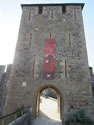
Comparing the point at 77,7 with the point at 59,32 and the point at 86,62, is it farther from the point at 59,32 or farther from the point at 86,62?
the point at 86,62

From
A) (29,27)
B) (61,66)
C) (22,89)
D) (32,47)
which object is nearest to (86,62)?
(61,66)

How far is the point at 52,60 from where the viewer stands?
6.78 metres

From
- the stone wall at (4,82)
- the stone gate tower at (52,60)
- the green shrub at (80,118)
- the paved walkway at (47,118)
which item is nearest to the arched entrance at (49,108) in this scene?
the paved walkway at (47,118)

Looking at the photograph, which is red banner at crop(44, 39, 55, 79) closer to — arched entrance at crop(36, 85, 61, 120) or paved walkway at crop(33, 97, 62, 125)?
arched entrance at crop(36, 85, 61, 120)

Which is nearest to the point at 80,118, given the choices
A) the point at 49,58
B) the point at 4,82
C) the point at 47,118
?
the point at 47,118

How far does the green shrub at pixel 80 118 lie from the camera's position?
474cm

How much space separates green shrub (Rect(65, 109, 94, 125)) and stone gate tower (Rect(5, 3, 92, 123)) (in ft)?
0.99

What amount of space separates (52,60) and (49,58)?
10.7 inches

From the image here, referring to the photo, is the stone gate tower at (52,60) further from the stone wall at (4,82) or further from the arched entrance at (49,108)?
the stone wall at (4,82)

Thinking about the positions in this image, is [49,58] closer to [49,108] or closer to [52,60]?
[52,60]

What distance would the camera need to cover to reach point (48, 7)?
8859 mm

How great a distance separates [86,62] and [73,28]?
318 centimetres

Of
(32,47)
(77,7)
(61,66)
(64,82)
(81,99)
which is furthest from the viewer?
(77,7)

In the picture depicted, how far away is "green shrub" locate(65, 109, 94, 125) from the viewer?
15.5 ft
